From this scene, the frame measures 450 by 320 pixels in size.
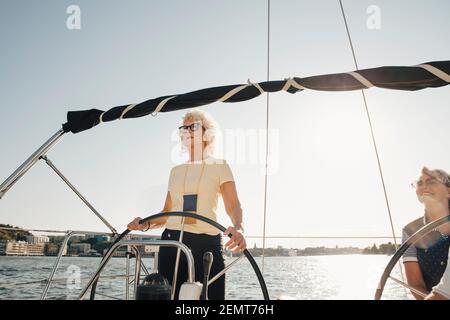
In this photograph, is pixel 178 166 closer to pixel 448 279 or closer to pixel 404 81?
pixel 404 81

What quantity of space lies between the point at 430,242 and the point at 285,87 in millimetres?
1150

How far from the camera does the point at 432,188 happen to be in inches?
73.6

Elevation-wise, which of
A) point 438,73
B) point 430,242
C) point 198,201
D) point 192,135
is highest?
point 438,73

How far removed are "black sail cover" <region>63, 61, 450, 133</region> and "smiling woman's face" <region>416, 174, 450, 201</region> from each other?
1.99 ft

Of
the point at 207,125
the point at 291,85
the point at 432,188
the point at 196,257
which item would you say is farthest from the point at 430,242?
the point at 207,125

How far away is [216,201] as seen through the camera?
6.41 ft

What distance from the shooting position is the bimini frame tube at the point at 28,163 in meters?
1.91

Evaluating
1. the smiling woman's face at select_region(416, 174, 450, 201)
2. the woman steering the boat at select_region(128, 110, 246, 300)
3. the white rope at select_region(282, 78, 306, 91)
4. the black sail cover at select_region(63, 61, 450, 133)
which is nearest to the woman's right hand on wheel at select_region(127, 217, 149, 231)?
the woman steering the boat at select_region(128, 110, 246, 300)

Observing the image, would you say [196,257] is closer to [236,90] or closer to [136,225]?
[136,225]

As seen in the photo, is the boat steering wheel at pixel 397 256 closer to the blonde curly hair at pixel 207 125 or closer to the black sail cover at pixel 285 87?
the black sail cover at pixel 285 87

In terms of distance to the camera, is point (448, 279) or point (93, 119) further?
point (93, 119)

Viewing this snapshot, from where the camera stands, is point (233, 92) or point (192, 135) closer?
point (233, 92)
